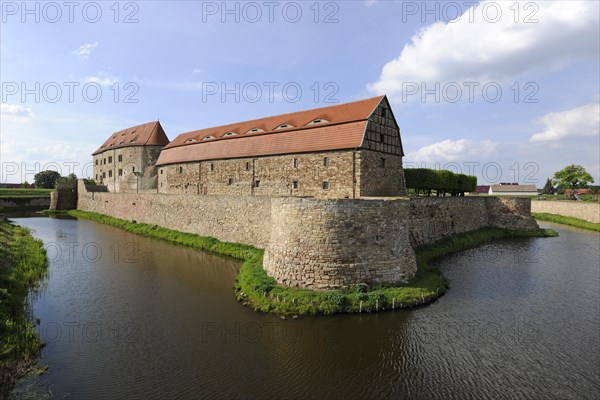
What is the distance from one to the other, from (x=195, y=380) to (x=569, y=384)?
1097 cm

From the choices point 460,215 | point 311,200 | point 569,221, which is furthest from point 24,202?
point 569,221

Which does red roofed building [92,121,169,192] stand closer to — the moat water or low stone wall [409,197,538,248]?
the moat water

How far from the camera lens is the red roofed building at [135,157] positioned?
49.3 metres

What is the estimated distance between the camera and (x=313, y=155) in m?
25.5

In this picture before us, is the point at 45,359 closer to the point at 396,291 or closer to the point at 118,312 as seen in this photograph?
the point at 118,312

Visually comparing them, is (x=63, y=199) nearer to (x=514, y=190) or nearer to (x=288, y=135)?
(x=288, y=135)

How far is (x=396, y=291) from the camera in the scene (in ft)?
49.9

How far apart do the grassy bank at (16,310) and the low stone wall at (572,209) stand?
5599cm

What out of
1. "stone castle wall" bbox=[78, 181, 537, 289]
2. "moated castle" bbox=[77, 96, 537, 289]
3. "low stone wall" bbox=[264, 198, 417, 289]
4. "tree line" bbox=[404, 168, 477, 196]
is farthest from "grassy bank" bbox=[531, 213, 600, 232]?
"low stone wall" bbox=[264, 198, 417, 289]

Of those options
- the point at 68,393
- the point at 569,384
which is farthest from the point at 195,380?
the point at 569,384

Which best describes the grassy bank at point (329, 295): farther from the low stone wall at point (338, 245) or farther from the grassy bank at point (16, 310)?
the grassy bank at point (16, 310)

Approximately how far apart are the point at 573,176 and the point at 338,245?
276 feet

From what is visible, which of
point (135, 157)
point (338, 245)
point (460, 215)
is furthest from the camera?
point (135, 157)

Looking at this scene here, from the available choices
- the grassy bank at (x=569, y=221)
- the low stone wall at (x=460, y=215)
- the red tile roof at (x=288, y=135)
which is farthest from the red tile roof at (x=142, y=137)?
the grassy bank at (x=569, y=221)
